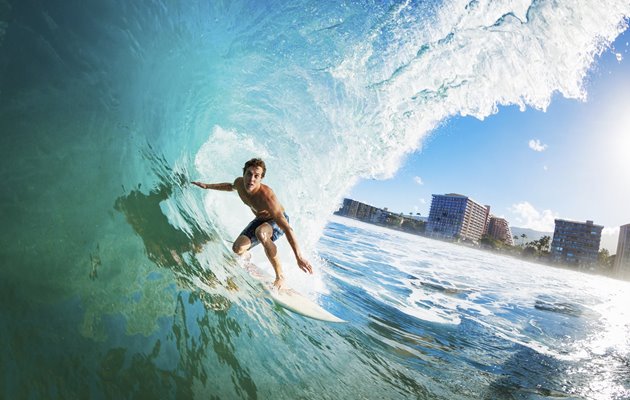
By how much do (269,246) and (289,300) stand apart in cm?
79

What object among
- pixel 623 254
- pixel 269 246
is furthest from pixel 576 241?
pixel 269 246

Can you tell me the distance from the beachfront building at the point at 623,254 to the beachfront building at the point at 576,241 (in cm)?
708

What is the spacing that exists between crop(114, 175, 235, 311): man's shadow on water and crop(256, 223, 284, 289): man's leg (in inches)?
28.3

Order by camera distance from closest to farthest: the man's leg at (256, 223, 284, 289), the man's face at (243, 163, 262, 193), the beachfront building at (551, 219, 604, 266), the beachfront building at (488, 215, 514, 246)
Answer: the man's face at (243, 163, 262, 193), the man's leg at (256, 223, 284, 289), the beachfront building at (551, 219, 604, 266), the beachfront building at (488, 215, 514, 246)

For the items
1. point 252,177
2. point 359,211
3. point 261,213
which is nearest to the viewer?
point 252,177

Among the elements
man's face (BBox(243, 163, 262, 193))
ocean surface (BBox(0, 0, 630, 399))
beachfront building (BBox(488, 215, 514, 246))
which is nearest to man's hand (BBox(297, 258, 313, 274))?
ocean surface (BBox(0, 0, 630, 399))

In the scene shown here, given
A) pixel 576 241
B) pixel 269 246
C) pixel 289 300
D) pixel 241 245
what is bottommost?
pixel 289 300

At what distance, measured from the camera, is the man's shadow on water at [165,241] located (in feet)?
10.4

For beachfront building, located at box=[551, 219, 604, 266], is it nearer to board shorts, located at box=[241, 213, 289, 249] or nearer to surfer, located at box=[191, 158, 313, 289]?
board shorts, located at box=[241, 213, 289, 249]

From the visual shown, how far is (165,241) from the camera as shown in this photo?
11.7 feet

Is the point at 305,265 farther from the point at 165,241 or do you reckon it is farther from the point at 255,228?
Result: the point at 165,241

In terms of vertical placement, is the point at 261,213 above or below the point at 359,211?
below

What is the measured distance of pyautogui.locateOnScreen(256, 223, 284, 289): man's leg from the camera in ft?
14.3

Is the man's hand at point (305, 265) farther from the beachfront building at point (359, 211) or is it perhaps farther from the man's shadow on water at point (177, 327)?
the beachfront building at point (359, 211)
